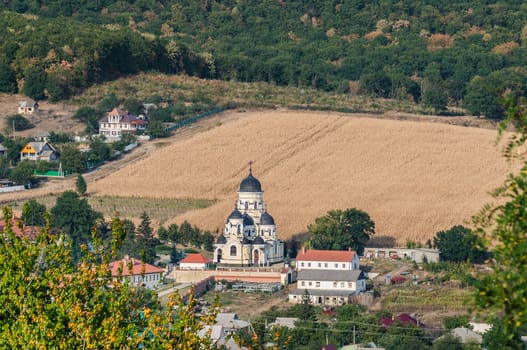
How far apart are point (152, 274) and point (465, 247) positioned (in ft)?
43.1

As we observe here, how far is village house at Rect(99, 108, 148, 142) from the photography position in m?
97.2

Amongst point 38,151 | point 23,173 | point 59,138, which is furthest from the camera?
point 59,138

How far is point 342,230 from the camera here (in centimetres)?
7038

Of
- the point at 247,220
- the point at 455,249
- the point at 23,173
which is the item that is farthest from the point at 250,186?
the point at 23,173

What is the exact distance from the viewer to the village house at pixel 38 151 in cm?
9038

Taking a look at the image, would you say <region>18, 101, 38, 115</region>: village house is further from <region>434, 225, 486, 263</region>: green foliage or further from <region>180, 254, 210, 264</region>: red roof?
<region>434, 225, 486, 263</region>: green foliage

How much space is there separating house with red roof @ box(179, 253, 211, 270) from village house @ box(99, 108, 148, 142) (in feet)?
97.5

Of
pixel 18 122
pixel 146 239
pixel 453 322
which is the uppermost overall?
pixel 18 122

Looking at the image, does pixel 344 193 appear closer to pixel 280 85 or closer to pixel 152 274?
pixel 152 274

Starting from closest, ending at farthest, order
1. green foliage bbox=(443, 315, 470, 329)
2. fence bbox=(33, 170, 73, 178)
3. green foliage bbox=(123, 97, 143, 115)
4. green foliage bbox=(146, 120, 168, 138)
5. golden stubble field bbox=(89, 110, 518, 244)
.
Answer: green foliage bbox=(443, 315, 470, 329) → golden stubble field bbox=(89, 110, 518, 244) → fence bbox=(33, 170, 73, 178) → green foliage bbox=(146, 120, 168, 138) → green foliage bbox=(123, 97, 143, 115)

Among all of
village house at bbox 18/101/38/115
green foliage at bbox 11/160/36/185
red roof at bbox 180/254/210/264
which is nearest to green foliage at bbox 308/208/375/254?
red roof at bbox 180/254/210/264

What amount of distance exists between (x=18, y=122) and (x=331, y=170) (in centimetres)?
2233

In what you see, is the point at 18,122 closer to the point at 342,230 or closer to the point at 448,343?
the point at 342,230

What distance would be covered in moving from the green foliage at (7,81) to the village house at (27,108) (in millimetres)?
6391
